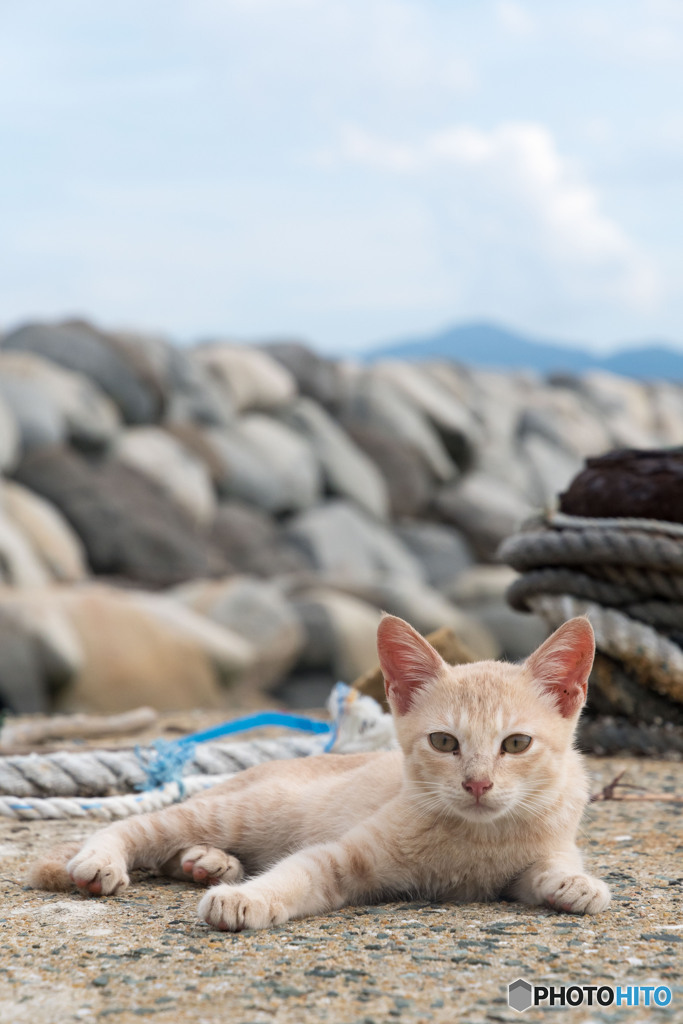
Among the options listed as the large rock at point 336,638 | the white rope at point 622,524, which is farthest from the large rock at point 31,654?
the white rope at point 622,524

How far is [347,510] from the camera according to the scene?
384 inches

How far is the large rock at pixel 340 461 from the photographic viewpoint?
32.9ft

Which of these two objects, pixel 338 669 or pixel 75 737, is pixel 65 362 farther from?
pixel 75 737

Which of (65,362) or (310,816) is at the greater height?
(65,362)

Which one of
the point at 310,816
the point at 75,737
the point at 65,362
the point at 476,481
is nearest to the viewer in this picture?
the point at 310,816

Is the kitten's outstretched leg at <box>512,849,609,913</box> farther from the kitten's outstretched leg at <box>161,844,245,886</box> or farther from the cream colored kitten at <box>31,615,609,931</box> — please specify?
the kitten's outstretched leg at <box>161,844,245,886</box>

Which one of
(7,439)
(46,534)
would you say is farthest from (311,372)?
(46,534)

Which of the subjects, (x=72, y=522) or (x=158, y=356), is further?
(x=158, y=356)

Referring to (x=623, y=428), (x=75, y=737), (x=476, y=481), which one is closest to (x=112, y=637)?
(x=75, y=737)

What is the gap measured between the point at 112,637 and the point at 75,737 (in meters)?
2.11

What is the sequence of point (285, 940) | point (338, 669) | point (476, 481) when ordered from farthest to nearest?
point (476, 481), point (338, 669), point (285, 940)

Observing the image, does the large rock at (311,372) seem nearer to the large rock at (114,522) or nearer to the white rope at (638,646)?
the large rock at (114,522)

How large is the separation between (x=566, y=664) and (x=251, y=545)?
23.3 ft

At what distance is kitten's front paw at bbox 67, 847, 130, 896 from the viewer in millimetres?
1852
